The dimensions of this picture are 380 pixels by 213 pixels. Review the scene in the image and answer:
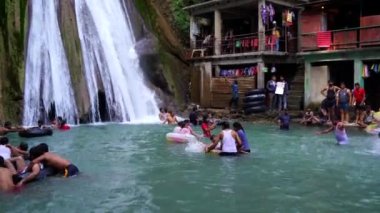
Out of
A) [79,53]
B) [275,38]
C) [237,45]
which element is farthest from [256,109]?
[79,53]

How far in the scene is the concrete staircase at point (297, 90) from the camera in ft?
82.5

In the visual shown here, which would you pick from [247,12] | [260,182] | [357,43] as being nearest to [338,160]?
[260,182]

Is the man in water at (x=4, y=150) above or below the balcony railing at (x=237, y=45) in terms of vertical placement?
below

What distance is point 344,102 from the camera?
63.4 feet

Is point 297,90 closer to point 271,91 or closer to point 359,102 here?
point 271,91

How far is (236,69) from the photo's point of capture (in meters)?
27.7

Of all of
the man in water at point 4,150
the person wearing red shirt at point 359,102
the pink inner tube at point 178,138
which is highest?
the person wearing red shirt at point 359,102

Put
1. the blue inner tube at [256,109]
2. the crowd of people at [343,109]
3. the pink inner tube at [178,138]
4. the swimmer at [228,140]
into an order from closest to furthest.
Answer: the swimmer at [228,140]
the pink inner tube at [178,138]
the crowd of people at [343,109]
the blue inner tube at [256,109]

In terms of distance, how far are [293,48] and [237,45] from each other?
10.7 feet

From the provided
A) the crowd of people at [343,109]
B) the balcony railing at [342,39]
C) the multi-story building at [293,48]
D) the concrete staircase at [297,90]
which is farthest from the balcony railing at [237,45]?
the crowd of people at [343,109]

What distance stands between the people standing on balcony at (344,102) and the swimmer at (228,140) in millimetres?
8478

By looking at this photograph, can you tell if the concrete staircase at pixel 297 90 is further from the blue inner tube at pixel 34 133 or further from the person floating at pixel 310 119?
the blue inner tube at pixel 34 133

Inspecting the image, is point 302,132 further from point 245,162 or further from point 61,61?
point 61,61

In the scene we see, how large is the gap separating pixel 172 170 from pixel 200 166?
0.80 metres
